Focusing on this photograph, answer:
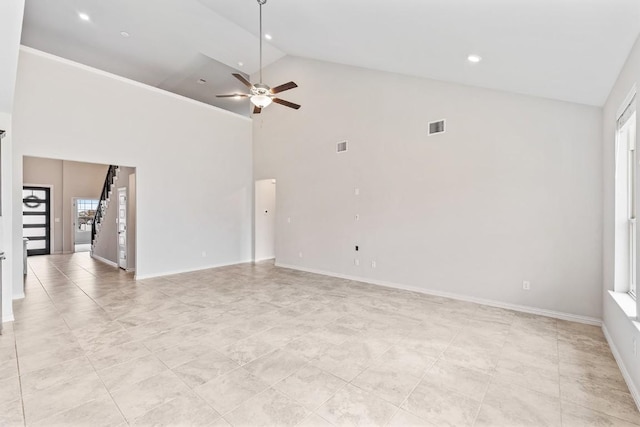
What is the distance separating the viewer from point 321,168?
6574mm

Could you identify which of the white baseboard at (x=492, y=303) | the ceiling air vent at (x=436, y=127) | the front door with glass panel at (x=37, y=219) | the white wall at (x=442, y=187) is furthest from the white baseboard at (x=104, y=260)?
the ceiling air vent at (x=436, y=127)

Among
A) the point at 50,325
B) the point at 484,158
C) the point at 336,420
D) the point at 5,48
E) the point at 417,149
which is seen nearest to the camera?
the point at 336,420

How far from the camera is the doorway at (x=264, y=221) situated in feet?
26.9

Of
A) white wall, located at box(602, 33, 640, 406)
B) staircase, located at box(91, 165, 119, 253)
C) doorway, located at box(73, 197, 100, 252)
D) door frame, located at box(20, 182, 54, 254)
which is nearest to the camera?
white wall, located at box(602, 33, 640, 406)

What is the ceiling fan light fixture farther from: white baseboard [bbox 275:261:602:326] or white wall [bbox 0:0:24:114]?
white baseboard [bbox 275:261:602:326]

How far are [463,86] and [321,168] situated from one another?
3.14 metres

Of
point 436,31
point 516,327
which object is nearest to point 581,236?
point 516,327

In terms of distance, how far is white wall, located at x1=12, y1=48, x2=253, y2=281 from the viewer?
4781mm

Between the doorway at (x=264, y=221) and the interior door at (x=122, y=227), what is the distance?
3.08 m

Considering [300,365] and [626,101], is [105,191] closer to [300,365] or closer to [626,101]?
[300,365]

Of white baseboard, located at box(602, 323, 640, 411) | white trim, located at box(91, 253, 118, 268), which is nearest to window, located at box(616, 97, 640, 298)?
white baseboard, located at box(602, 323, 640, 411)

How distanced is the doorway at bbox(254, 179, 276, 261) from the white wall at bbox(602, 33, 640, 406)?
6.73m

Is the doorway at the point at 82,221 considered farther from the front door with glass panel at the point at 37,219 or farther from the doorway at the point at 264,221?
the doorway at the point at 264,221

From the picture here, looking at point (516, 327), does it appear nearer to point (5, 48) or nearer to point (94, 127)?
point (5, 48)
